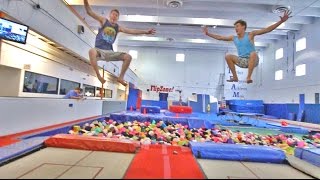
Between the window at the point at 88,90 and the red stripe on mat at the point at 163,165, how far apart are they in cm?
877

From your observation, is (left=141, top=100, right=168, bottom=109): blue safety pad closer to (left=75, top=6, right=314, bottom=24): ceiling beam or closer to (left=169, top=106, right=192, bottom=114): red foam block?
(left=169, top=106, right=192, bottom=114): red foam block

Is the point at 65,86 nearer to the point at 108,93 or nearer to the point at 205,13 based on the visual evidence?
the point at 108,93

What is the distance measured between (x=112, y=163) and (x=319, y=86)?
1174 cm

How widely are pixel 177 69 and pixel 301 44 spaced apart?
889 centimetres

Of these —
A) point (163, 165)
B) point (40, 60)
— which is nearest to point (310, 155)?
point (163, 165)

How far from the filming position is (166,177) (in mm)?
Result: 2170

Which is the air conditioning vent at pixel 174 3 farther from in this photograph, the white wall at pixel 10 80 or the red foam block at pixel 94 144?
the red foam block at pixel 94 144

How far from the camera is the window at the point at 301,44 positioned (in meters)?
12.6

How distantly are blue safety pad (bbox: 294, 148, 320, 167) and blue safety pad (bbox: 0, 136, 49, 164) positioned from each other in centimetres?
374

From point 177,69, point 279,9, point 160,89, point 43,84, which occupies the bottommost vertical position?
point 43,84

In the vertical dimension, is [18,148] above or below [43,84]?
below

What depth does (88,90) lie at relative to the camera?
12.1m

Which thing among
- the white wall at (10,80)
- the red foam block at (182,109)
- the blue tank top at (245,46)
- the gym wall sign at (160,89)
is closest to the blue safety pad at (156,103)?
A: the gym wall sign at (160,89)

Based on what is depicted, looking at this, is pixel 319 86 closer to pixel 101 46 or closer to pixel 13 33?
pixel 101 46
